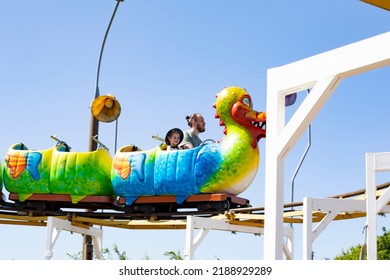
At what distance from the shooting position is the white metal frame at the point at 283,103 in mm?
3959

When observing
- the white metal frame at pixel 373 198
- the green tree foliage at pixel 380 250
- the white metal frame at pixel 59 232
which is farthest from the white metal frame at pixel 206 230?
the green tree foliage at pixel 380 250

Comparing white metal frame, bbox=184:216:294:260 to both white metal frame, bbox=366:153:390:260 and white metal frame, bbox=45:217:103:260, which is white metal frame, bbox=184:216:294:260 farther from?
white metal frame, bbox=366:153:390:260

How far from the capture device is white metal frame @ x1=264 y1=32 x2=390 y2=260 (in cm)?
396

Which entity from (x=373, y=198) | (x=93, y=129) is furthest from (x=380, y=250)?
(x=373, y=198)

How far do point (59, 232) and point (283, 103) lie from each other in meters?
6.61

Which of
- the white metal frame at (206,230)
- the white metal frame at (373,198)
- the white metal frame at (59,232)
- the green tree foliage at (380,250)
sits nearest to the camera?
the white metal frame at (373,198)

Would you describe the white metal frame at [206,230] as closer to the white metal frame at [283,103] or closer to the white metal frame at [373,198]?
the white metal frame at [373,198]

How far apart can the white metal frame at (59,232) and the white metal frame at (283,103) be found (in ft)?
19.9

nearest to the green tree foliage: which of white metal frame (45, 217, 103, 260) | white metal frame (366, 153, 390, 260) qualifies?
white metal frame (45, 217, 103, 260)

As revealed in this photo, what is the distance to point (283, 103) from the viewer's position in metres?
4.36

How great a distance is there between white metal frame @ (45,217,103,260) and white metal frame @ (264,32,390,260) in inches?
239

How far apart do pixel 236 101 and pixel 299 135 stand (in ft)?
19.9

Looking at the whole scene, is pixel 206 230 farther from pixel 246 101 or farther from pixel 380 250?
pixel 380 250

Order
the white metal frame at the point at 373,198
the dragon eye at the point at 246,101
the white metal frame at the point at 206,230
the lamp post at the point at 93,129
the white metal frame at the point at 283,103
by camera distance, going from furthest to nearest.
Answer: the lamp post at the point at 93,129, the dragon eye at the point at 246,101, the white metal frame at the point at 206,230, the white metal frame at the point at 373,198, the white metal frame at the point at 283,103
